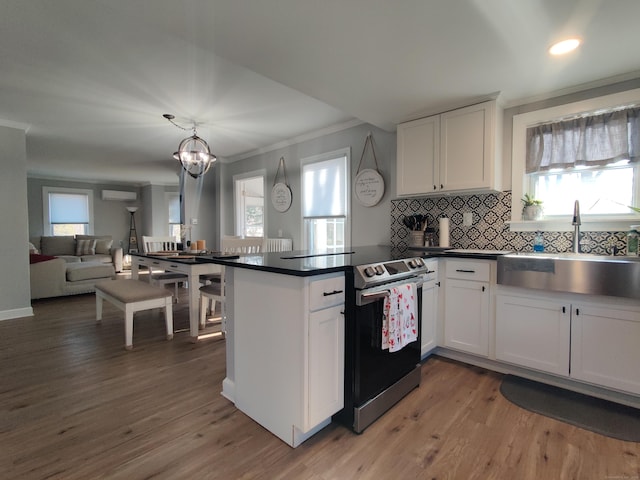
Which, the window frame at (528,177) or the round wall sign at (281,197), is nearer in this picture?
the window frame at (528,177)

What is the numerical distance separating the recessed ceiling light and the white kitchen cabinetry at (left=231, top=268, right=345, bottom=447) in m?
1.91

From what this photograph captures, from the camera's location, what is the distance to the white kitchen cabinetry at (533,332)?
2047 millimetres

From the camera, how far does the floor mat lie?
67.1 inches

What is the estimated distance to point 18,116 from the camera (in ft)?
11.6

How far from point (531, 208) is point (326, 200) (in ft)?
7.63

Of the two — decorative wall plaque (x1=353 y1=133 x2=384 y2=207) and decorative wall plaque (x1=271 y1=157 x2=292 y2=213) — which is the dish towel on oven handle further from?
decorative wall plaque (x1=271 y1=157 x2=292 y2=213)

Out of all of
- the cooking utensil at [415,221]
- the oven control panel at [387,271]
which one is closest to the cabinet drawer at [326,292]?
the oven control panel at [387,271]

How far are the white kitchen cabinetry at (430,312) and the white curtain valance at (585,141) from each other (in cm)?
125

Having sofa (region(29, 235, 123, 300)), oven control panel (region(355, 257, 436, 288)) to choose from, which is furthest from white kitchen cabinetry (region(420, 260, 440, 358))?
sofa (region(29, 235, 123, 300))

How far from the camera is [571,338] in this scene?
2012 mm

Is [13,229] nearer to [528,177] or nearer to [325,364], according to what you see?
[325,364]

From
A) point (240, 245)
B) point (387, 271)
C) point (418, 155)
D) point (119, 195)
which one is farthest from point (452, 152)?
point (119, 195)

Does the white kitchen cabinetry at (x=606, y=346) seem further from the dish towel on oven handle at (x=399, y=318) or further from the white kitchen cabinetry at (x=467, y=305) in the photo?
the dish towel on oven handle at (x=399, y=318)

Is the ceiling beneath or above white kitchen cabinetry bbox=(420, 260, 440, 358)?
above
